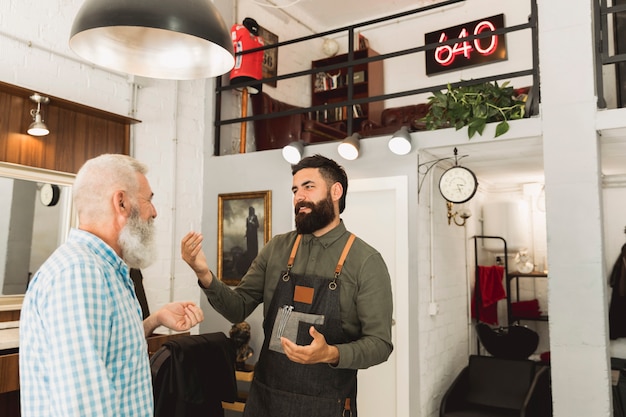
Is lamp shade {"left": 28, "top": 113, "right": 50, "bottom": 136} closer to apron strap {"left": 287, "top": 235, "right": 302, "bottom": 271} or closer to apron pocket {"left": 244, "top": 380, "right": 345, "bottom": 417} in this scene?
apron strap {"left": 287, "top": 235, "right": 302, "bottom": 271}

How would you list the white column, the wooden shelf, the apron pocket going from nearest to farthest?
1. the apron pocket
2. the white column
3. the wooden shelf

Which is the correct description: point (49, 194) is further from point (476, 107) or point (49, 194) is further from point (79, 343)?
point (476, 107)

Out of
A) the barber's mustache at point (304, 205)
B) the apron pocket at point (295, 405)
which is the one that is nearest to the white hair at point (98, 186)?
the barber's mustache at point (304, 205)

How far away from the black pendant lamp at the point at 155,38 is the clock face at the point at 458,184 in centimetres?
259

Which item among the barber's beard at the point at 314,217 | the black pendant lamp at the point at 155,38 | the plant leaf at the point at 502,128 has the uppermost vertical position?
the plant leaf at the point at 502,128

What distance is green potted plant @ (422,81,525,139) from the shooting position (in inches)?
156

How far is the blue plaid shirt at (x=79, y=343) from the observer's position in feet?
4.62

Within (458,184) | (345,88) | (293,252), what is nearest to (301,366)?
(293,252)

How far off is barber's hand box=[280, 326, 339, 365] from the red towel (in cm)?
463

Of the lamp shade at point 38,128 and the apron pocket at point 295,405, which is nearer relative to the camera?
the apron pocket at point 295,405

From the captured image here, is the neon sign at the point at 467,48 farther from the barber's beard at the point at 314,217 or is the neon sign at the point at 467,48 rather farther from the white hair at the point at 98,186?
the white hair at the point at 98,186

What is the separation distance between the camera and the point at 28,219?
12.3 ft

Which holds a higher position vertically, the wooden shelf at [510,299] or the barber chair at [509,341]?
the wooden shelf at [510,299]

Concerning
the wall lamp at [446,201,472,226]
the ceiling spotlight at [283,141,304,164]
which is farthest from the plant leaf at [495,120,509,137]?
the ceiling spotlight at [283,141,304,164]
